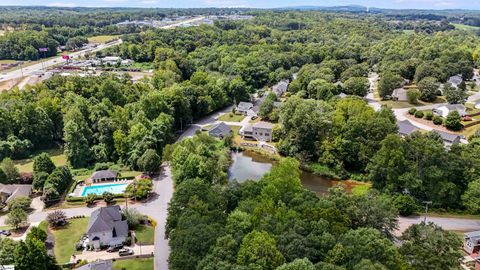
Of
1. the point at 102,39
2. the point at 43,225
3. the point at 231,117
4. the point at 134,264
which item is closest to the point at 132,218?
the point at 134,264

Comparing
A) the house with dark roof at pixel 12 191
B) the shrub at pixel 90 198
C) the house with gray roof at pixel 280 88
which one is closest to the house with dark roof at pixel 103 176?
the shrub at pixel 90 198

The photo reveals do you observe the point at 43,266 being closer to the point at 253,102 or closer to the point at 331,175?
the point at 331,175

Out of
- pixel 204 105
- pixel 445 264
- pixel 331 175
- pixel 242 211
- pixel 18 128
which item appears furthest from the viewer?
pixel 204 105

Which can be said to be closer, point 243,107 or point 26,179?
point 26,179

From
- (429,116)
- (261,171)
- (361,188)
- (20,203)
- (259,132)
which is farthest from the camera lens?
(429,116)

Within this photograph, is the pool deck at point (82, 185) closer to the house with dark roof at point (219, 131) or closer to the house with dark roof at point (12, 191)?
the house with dark roof at point (12, 191)

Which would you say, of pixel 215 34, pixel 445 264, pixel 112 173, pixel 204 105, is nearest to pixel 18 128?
pixel 112 173

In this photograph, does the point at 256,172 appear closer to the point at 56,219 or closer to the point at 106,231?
the point at 106,231
